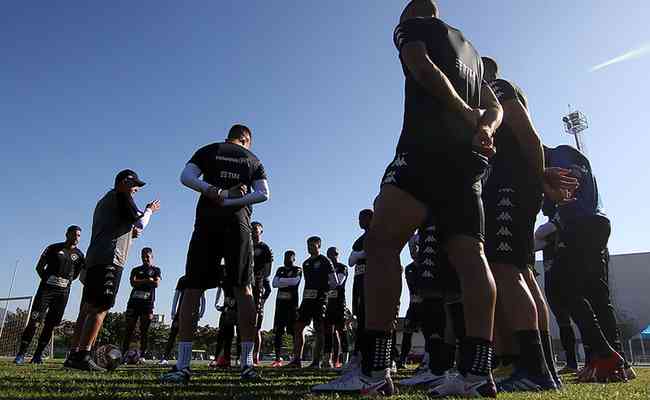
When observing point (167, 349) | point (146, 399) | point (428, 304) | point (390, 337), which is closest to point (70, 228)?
point (167, 349)

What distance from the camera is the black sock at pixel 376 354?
7.88 feet

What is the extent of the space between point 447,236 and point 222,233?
205 cm

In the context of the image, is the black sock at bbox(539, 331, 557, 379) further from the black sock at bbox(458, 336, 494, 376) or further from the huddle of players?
the black sock at bbox(458, 336, 494, 376)

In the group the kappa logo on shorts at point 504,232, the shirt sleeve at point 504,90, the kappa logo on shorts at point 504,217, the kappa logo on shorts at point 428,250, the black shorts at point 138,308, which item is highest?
the shirt sleeve at point 504,90

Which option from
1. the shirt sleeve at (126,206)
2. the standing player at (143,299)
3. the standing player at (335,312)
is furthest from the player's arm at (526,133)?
the standing player at (143,299)

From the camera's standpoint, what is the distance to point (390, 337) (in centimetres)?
247

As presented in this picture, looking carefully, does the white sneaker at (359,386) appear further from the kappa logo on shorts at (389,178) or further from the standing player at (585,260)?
the standing player at (585,260)

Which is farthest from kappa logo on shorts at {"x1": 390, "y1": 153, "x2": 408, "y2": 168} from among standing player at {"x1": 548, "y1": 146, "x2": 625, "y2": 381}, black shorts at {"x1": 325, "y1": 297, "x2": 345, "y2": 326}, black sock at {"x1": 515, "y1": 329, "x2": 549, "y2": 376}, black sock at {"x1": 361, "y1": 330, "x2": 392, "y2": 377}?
black shorts at {"x1": 325, "y1": 297, "x2": 345, "y2": 326}

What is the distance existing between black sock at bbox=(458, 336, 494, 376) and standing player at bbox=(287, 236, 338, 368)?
640 centimetres

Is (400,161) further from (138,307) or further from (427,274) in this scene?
(138,307)

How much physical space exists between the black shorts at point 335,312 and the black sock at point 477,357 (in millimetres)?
6535

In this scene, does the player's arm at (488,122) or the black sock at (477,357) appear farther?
the player's arm at (488,122)

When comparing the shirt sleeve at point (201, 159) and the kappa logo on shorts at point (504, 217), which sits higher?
the shirt sleeve at point (201, 159)

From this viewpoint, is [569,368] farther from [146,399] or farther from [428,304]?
[146,399]
